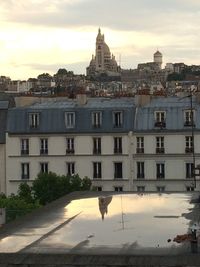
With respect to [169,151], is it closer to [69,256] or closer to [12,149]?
[12,149]

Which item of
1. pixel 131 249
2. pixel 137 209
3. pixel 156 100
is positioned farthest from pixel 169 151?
pixel 131 249

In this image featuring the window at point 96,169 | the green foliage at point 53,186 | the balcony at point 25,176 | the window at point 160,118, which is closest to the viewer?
the green foliage at point 53,186

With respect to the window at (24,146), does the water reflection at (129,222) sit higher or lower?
lower

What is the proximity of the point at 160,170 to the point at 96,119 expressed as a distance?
7.36 m

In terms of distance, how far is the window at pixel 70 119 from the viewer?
65938mm

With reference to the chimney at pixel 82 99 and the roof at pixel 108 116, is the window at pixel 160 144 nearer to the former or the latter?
the roof at pixel 108 116

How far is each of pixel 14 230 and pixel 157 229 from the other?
3877 millimetres

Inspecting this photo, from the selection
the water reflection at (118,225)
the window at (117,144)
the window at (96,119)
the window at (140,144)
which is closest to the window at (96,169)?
the window at (117,144)

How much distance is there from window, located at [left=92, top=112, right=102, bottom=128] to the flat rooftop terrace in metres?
36.7

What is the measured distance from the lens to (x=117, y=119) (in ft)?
213

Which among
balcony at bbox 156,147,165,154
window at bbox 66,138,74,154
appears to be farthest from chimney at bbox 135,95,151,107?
window at bbox 66,138,74,154

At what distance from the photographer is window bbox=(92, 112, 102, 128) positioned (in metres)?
65.3

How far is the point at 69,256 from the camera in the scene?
15.2 metres

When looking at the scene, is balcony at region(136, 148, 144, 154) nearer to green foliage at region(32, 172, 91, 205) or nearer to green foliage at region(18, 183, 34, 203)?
green foliage at region(32, 172, 91, 205)
